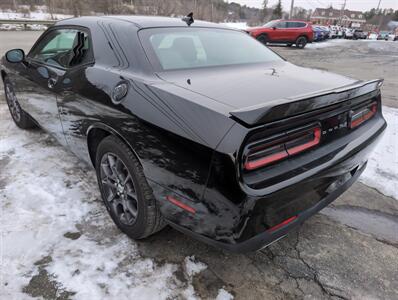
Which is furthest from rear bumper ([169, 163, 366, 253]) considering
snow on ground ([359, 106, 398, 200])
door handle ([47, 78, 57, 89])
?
door handle ([47, 78, 57, 89])

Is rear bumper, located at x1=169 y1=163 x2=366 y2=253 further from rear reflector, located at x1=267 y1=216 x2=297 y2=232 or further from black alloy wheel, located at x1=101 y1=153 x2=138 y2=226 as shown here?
black alloy wheel, located at x1=101 y1=153 x2=138 y2=226

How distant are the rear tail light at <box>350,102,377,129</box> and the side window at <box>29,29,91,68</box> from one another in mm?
2053

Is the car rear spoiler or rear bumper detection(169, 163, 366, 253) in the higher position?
the car rear spoiler

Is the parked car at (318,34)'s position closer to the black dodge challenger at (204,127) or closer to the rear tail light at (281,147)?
the black dodge challenger at (204,127)

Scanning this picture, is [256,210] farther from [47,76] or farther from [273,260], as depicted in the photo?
[47,76]

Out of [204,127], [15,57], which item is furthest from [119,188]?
[15,57]

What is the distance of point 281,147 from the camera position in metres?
1.64

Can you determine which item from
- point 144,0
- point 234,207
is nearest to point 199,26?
point 234,207

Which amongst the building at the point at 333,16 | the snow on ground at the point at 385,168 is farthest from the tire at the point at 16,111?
the building at the point at 333,16

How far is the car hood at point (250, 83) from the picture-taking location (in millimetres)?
1724

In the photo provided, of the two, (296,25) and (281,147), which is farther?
(296,25)

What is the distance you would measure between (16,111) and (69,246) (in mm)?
2777

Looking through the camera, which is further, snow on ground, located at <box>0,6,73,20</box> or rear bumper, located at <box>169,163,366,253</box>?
snow on ground, located at <box>0,6,73,20</box>

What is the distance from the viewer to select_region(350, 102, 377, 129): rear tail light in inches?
82.9
